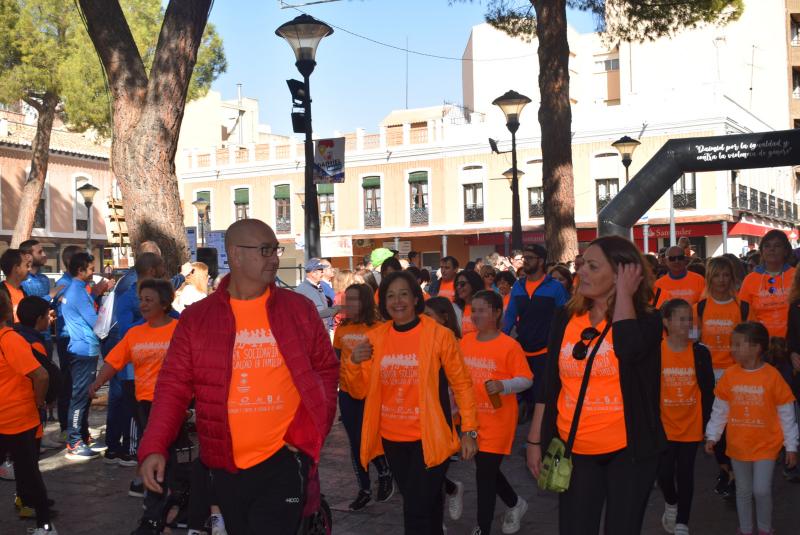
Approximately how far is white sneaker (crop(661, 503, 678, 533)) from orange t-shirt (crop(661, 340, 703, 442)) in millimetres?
433

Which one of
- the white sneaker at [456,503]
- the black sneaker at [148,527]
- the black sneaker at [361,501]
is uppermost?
the black sneaker at [148,527]

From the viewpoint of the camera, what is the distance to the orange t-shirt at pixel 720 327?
303 inches

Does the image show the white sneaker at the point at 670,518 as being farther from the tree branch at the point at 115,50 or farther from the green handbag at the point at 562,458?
the tree branch at the point at 115,50

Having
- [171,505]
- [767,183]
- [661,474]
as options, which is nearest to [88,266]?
[171,505]

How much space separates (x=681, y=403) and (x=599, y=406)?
2256 mm

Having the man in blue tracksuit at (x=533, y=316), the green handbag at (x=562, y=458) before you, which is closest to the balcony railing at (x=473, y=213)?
the man in blue tracksuit at (x=533, y=316)

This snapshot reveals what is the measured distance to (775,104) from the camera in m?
47.6

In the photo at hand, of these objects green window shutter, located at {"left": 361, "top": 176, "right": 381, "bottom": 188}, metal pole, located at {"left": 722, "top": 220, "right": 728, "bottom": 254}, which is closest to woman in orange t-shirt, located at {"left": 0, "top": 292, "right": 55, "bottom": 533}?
metal pole, located at {"left": 722, "top": 220, "right": 728, "bottom": 254}

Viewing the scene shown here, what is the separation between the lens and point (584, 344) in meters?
3.88

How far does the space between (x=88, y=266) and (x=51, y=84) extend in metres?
23.6

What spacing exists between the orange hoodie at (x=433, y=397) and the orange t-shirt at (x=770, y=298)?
3.81 metres

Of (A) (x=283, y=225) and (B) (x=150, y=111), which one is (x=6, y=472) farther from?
(A) (x=283, y=225)

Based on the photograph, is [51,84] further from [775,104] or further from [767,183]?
[775,104]

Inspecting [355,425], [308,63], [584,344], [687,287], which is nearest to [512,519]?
[355,425]
